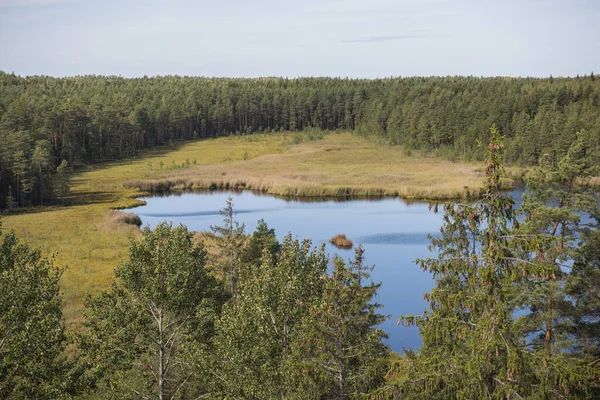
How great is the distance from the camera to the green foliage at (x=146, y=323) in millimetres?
18812

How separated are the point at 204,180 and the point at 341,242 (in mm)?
47752

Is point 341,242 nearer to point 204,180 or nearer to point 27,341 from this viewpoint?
point 27,341

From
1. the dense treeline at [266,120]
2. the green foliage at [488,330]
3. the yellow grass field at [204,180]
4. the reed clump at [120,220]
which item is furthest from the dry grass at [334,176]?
the green foliage at [488,330]

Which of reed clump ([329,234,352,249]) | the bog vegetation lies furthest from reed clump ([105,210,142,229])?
the bog vegetation

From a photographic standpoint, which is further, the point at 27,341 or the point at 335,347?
the point at 335,347

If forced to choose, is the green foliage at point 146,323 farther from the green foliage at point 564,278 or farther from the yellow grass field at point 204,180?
the yellow grass field at point 204,180

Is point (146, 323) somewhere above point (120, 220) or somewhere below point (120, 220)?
above

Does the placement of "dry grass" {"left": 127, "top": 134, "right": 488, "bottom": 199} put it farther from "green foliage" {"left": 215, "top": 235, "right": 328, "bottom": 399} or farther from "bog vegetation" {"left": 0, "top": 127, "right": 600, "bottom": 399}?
"green foliage" {"left": 215, "top": 235, "right": 328, "bottom": 399}

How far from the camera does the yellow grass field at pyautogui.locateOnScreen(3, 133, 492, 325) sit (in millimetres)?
53938

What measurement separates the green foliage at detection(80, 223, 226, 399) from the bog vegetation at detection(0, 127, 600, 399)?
0.07 meters

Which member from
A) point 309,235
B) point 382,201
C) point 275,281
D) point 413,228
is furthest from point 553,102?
point 275,281

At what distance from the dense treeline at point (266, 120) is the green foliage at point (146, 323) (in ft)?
212

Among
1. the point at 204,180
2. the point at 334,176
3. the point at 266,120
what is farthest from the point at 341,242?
the point at 266,120

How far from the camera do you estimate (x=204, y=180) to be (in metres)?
100
